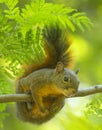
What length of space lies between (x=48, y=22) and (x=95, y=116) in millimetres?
896

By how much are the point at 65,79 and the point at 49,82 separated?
15 cm

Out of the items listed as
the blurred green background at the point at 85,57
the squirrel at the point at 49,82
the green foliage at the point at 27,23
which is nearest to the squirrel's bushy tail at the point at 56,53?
the squirrel at the point at 49,82

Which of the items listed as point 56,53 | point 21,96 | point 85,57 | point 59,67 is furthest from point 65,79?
point 85,57

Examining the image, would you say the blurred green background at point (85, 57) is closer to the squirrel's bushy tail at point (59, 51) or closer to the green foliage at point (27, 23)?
the squirrel's bushy tail at point (59, 51)

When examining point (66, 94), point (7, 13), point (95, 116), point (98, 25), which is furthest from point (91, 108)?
point (98, 25)

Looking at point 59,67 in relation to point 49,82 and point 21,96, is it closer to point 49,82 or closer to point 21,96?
point 49,82

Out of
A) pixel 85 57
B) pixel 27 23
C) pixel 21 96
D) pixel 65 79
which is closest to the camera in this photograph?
pixel 27 23

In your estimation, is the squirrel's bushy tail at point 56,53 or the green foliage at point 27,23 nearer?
the green foliage at point 27,23

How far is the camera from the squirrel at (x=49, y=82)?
3078mm

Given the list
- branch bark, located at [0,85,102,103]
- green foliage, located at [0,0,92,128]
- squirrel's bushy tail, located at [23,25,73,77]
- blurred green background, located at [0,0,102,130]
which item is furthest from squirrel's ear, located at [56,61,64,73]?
green foliage, located at [0,0,92,128]

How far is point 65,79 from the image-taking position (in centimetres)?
314

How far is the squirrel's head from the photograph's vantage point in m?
2.99

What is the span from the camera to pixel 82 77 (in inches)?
199

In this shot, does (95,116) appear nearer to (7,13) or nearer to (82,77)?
(7,13)
